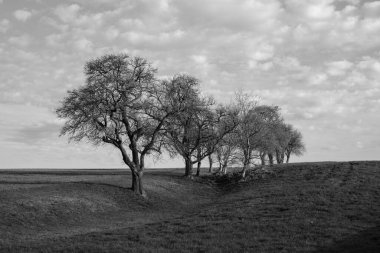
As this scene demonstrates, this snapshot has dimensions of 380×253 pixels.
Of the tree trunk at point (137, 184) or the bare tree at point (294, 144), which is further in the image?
the bare tree at point (294, 144)

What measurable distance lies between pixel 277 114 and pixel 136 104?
57.9 meters

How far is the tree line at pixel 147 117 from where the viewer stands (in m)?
43.0

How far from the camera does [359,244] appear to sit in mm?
18859

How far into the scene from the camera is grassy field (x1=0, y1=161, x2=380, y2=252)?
788 inches

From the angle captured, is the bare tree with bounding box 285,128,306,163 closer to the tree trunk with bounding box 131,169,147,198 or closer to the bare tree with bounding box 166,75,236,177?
the bare tree with bounding box 166,75,236,177

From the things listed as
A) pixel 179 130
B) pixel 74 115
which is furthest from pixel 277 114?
pixel 74 115

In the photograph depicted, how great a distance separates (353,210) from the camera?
28.2 m

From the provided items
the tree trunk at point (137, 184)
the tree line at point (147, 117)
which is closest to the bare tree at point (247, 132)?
the tree line at point (147, 117)

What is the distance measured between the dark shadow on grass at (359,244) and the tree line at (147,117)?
28.0m

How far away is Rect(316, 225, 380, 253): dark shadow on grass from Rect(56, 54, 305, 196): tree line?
2803 centimetres

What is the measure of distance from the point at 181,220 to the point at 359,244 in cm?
1236

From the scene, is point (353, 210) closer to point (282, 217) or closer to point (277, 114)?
point (282, 217)

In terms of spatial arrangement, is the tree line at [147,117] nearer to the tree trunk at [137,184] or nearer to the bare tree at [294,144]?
the tree trunk at [137,184]

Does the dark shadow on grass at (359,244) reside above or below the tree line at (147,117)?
A: below
